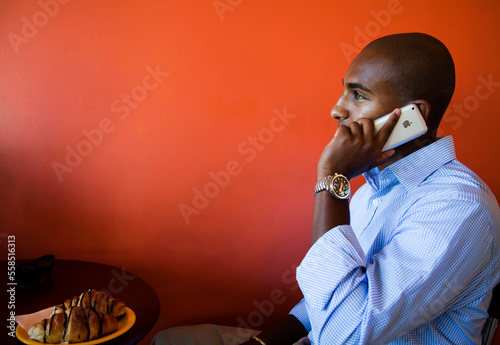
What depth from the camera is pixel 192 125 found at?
1.68m

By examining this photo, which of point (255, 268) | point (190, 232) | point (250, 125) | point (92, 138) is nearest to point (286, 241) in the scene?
point (255, 268)

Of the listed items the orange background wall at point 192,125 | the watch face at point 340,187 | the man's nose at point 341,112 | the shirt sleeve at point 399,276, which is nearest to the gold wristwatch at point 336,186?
the watch face at point 340,187

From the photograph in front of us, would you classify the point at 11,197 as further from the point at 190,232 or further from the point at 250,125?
the point at 250,125

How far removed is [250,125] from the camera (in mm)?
1731

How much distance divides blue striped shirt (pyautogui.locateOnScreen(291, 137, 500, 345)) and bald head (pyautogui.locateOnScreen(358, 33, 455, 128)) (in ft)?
0.90

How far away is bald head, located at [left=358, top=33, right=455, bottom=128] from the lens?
108cm

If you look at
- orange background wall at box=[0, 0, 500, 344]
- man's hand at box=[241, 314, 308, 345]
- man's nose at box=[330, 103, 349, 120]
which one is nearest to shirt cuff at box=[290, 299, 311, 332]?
man's hand at box=[241, 314, 308, 345]

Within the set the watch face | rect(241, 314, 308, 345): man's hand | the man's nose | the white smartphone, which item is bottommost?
rect(241, 314, 308, 345): man's hand

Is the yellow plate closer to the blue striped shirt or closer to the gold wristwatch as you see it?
the blue striped shirt

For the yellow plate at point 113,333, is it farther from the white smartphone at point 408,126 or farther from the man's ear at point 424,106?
the man's ear at point 424,106

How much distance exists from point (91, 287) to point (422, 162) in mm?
1181

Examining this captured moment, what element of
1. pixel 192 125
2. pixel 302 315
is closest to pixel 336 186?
pixel 302 315

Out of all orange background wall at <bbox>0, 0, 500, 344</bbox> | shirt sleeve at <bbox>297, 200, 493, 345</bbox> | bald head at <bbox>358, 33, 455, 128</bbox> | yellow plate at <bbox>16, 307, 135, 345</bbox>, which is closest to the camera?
shirt sleeve at <bbox>297, 200, 493, 345</bbox>

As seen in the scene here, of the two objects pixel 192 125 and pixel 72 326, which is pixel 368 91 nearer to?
pixel 192 125
